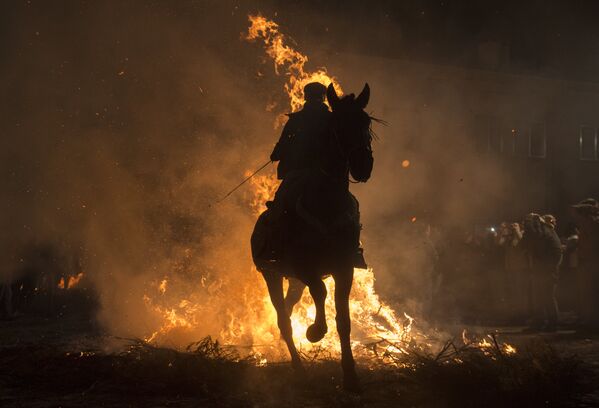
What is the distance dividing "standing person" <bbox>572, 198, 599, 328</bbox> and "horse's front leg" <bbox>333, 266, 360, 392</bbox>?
8.81m

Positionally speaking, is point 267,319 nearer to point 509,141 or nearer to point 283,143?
point 283,143

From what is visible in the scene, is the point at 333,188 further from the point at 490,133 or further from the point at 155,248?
the point at 490,133

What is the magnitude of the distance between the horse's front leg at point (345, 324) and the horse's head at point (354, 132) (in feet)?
3.94

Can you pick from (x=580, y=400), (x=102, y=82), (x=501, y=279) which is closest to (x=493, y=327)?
(x=501, y=279)

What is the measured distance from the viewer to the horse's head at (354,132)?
6.04 metres

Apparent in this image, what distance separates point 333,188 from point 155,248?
7.06m

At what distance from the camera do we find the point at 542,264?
13469 mm

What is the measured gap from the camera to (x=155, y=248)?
498 inches

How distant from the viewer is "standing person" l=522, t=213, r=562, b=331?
43.2ft

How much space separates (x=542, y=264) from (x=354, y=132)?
354 inches

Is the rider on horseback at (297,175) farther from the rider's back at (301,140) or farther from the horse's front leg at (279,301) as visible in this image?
the horse's front leg at (279,301)

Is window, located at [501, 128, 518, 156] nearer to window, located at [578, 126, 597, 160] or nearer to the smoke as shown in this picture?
window, located at [578, 126, 597, 160]

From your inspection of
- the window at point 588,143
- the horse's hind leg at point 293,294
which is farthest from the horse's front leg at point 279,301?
the window at point 588,143

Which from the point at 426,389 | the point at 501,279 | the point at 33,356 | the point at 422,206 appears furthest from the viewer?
the point at 422,206
